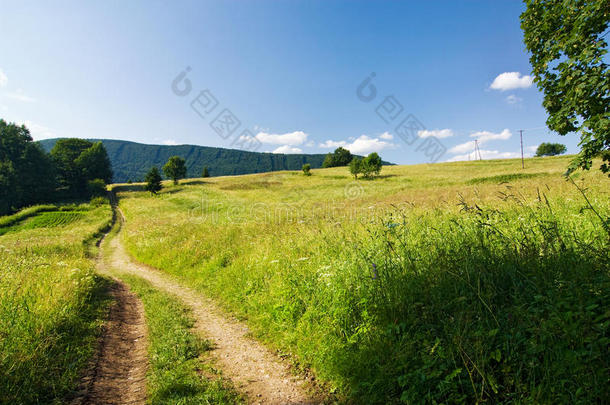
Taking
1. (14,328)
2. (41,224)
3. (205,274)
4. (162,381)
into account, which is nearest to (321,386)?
(162,381)

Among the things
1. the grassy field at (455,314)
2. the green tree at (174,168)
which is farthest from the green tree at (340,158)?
the grassy field at (455,314)

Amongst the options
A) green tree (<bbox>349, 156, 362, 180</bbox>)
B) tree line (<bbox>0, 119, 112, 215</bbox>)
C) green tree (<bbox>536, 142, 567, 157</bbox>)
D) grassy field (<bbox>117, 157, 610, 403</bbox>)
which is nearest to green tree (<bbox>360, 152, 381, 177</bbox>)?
green tree (<bbox>349, 156, 362, 180</bbox>)

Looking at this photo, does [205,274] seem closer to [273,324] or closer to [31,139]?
[273,324]

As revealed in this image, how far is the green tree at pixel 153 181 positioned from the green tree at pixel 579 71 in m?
63.0

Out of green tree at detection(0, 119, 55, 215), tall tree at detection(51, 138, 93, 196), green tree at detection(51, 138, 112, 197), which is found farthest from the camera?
green tree at detection(51, 138, 112, 197)

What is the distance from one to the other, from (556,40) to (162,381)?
1053 centimetres

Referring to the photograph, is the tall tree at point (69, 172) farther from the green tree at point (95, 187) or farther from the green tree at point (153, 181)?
the green tree at point (153, 181)

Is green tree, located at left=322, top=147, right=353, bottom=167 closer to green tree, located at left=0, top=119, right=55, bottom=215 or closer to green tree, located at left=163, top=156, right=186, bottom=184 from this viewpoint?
green tree, located at left=163, top=156, right=186, bottom=184

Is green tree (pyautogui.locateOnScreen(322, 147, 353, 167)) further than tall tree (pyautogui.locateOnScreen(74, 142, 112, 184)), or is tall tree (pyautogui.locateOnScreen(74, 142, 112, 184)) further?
green tree (pyautogui.locateOnScreen(322, 147, 353, 167))

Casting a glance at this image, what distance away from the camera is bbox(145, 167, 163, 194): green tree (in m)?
55.7

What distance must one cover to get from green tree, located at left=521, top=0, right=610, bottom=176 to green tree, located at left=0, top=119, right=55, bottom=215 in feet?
229

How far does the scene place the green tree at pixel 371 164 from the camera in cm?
5896

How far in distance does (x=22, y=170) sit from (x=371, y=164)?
235 feet

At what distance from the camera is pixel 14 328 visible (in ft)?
14.7
